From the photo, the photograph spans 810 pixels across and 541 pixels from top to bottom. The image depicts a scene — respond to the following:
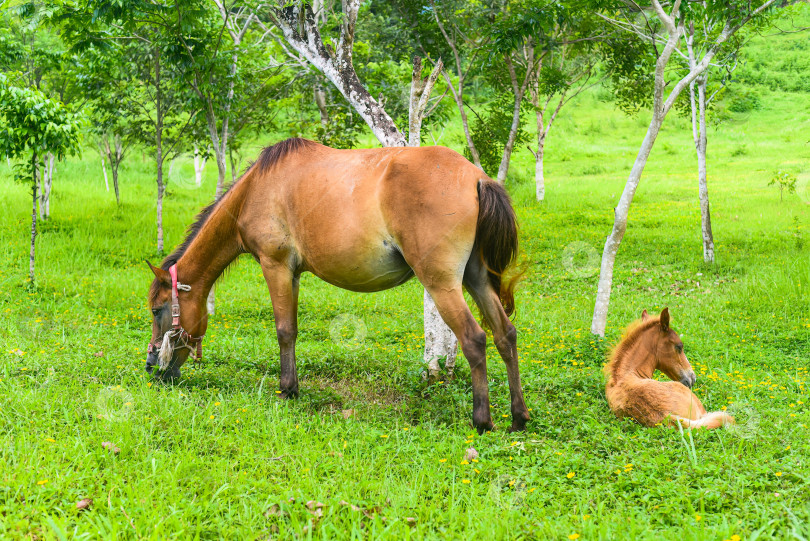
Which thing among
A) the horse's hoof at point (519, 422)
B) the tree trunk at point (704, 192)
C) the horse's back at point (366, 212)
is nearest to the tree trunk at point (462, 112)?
the tree trunk at point (704, 192)

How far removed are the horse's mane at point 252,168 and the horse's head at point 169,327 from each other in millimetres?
96

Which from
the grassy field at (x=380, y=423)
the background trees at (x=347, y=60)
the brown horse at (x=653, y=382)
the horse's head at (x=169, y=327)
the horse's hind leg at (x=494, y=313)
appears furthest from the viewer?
the background trees at (x=347, y=60)

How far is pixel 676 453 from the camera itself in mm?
4004

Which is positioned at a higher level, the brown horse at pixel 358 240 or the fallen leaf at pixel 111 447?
the brown horse at pixel 358 240

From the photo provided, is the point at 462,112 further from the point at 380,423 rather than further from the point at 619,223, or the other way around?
the point at 380,423

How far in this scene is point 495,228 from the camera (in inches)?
195

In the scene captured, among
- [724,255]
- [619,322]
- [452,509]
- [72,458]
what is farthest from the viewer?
[724,255]

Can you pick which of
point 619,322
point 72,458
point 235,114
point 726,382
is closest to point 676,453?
point 726,382

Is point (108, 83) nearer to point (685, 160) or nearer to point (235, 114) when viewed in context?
point (235, 114)

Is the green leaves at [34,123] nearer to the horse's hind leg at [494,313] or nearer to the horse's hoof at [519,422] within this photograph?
the horse's hind leg at [494,313]

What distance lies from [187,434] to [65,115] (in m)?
7.56

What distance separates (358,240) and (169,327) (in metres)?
2.30

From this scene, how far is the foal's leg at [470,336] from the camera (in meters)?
4.84

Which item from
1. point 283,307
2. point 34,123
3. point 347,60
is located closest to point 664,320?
point 283,307
